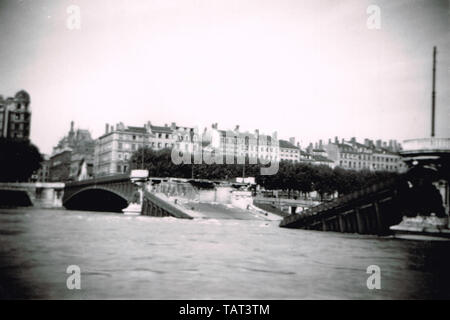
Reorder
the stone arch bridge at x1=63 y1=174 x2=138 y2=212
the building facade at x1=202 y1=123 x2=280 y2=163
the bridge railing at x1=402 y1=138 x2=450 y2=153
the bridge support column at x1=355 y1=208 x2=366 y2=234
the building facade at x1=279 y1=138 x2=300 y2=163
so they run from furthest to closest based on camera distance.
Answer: the building facade at x1=279 y1=138 x2=300 y2=163, the building facade at x1=202 y1=123 x2=280 y2=163, the stone arch bridge at x1=63 y1=174 x2=138 y2=212, the bridge support column at x1=355 y1=208 x2=366 y2=234, the bridge railing at x1=402 y1=138 x2=450 y2=153

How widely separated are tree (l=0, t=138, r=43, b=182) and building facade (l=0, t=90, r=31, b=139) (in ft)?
4.64

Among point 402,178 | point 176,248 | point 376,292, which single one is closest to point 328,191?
point 402,178

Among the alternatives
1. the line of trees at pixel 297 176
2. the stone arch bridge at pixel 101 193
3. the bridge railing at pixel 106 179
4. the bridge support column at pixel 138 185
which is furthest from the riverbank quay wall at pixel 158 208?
the line of trees at pixel 297 176

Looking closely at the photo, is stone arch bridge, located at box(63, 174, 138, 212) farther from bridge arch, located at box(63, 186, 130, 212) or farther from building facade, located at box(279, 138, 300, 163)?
building facade, located at box(279, 138, 300, 163)

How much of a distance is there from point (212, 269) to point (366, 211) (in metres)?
18.1

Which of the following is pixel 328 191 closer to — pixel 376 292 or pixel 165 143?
pixel 165 143

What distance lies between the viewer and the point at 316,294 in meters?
10.0

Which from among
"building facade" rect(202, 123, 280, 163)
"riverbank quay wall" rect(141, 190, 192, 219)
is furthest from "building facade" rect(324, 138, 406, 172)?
"riverbank quay wall" rect(141, 190, 192, 219)

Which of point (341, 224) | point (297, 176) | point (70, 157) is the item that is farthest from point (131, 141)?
point (341, 224)

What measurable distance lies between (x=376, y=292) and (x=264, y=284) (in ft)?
7.72

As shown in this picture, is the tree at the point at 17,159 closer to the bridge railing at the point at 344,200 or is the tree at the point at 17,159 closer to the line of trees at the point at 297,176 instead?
the line of trees at the point at 297,176

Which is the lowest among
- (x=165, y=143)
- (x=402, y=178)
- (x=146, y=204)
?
(x=146, y=204)

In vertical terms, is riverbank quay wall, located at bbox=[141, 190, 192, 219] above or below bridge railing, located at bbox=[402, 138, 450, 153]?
below

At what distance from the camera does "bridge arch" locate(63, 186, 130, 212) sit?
224ft
